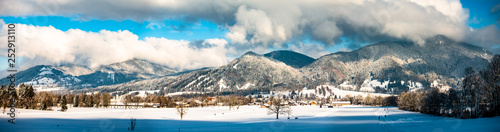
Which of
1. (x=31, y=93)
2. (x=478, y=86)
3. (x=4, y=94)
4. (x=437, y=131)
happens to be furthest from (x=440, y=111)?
(x=31, y=93)

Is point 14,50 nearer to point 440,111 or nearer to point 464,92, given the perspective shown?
point 464,92

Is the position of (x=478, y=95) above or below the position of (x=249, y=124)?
above

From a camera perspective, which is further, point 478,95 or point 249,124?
point 478,95

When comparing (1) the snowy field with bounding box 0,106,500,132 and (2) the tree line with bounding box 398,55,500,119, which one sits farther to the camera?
(2) the tree line with bounding box 398,55,500,119

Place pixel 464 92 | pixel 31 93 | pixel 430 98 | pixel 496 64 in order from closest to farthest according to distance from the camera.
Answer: pixel 496 64
pixel 464 92
pixel 430 98
pixel 31 93

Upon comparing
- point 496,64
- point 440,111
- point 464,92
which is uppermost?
point 496,64

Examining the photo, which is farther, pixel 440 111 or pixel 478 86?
pixel 440 111

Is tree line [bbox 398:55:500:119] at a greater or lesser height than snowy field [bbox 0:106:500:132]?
greater

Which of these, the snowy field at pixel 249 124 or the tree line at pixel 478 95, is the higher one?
the tree line at pixel 478 95

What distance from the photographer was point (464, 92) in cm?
9012

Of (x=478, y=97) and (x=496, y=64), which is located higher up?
(x=496, y=64)

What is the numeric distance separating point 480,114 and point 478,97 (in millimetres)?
4977

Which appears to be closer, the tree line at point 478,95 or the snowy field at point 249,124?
the snowy field at point 249,124

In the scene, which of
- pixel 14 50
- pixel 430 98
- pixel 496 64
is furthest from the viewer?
pixel 430 98
